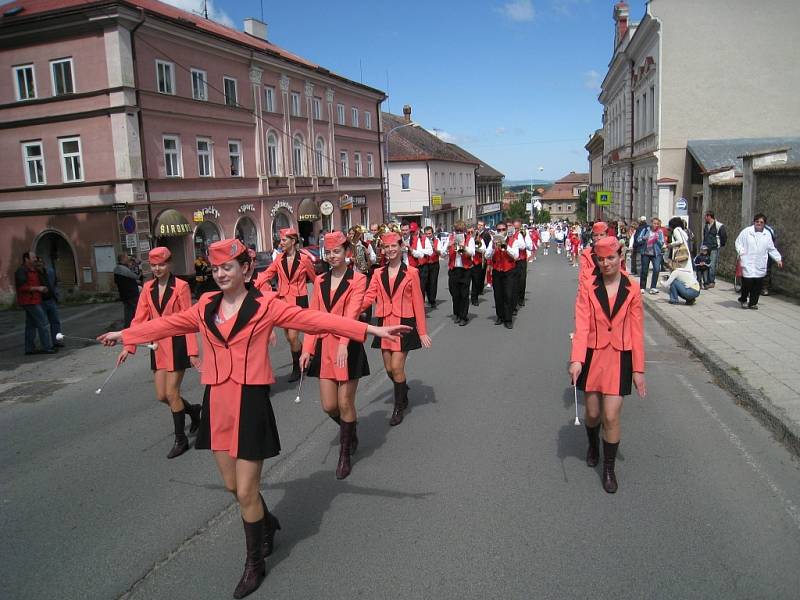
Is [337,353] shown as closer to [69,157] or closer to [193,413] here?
[193,413]

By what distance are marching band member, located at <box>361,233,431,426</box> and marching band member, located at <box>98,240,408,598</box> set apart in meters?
3.05

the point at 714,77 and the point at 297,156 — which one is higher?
the point at 714,77

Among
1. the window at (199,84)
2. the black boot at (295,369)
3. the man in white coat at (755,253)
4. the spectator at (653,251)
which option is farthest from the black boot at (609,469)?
the window at (199,84)

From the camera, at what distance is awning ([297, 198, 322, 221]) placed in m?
36.3

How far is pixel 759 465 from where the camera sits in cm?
577

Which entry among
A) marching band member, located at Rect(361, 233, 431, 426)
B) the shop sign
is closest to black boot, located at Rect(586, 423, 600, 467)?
marching band member, located at Rect(361, 233, 431, 426)

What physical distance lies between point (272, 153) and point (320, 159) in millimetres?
5825

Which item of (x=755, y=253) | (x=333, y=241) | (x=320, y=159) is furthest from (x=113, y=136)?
(x=333, y=241)

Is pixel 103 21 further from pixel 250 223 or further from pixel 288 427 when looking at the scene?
pixel 288 427

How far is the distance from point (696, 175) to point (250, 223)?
1937 centimetres

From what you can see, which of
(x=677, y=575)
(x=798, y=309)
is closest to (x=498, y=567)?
(x=677, y=575)

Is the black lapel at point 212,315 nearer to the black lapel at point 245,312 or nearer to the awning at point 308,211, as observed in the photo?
the black lapel at point 245,312

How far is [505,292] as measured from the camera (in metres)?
13.3

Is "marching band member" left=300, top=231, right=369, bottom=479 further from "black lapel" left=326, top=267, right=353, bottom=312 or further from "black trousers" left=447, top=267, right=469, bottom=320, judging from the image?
"black trousers" left=447, top=267, right=469, bottom=320
